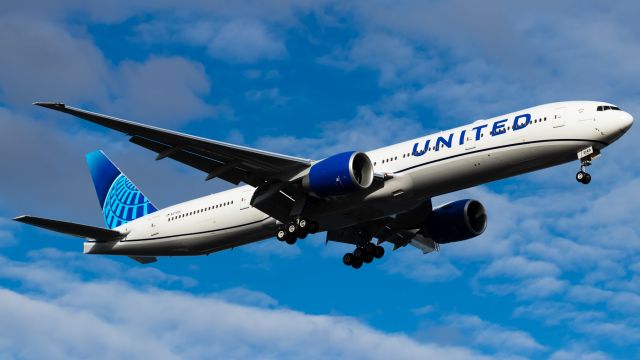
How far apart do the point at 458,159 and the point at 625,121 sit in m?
5.72

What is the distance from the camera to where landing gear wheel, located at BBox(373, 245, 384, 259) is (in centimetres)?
4219

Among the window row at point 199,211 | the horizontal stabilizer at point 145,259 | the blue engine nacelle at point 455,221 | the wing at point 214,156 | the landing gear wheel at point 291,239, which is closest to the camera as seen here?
the wing at point 214,156

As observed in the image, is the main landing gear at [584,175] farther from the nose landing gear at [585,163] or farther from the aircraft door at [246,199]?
the aircraft door at [246,199]

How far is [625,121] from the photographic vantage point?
33062 millimetres

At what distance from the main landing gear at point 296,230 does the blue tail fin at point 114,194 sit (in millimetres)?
8912

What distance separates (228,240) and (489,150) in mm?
11584

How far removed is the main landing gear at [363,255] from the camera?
138 feet

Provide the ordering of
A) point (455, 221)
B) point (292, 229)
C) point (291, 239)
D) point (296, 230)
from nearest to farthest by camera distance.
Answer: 1. point (296, 230)
2. point (292, 229)
3. point (291, 239)
4. point (455, 221)

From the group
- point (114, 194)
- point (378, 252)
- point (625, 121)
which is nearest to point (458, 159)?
point (625, 121)

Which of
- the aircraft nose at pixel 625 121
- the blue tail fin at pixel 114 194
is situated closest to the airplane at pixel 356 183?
the aircraft nose at pixel 625 121

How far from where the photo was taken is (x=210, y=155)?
119 feet

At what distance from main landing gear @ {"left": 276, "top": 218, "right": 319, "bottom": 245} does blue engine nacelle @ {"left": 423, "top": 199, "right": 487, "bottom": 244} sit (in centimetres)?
644

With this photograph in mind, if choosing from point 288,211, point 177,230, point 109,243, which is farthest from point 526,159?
point 109,243

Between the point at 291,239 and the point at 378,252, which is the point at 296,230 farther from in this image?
the point at 378,252
